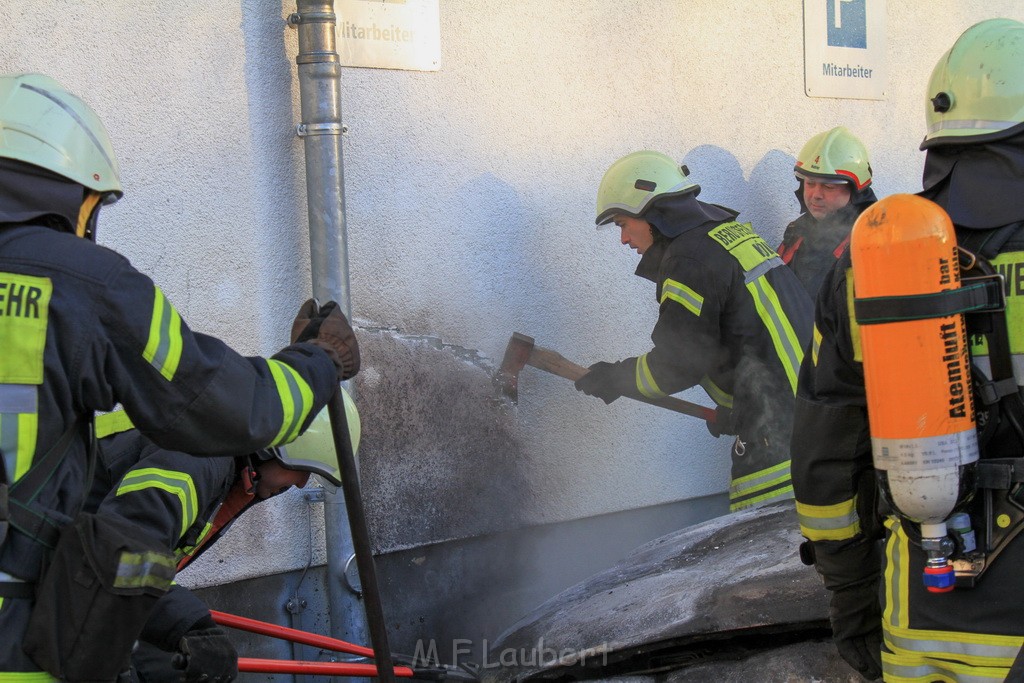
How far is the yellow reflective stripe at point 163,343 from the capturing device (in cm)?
216

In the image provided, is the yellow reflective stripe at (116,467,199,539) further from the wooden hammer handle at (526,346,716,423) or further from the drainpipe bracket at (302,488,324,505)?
the wooden hammer handle at (526,346,716,423)

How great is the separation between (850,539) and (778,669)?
0.65 metres

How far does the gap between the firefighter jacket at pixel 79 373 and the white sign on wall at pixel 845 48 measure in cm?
482


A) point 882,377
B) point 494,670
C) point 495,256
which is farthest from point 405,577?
point 882,377

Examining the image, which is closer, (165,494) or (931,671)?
(931,671)

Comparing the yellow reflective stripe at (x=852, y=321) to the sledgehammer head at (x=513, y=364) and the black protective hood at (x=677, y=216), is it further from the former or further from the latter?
the sledgehammer head at (x=513, y=364)

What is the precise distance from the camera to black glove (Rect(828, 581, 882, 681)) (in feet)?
8.04

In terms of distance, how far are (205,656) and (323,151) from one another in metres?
2.01

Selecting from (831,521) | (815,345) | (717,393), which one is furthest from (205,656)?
(717,393)

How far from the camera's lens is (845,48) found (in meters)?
6.35

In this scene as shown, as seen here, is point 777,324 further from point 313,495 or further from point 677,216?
point 313,495

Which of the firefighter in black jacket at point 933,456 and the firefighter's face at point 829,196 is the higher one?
the firefighter's face at point 829,196

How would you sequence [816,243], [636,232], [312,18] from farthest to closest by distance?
[816,243] < [636,232] < [312,18]

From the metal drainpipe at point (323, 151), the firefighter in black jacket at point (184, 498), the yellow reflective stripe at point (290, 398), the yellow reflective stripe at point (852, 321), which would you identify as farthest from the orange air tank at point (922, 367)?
the metal drainpipe at point (323, 151)
